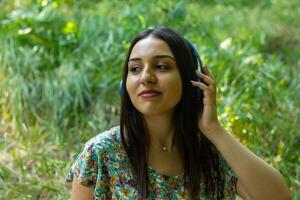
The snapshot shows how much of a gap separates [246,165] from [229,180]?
0.21 meters

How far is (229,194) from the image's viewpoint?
215 centimetres

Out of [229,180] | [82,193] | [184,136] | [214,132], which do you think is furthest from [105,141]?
[229,180]

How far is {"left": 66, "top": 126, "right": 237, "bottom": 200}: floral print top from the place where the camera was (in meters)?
2.01

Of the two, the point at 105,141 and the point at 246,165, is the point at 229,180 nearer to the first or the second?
the point at 246,165

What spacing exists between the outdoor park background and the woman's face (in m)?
1.48

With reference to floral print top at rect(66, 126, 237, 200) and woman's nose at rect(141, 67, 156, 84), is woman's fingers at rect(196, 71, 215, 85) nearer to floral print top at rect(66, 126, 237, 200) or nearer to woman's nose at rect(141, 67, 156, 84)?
woman's nose at rect(141, 67, 156, 84)

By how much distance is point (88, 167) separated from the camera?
2.01 metres

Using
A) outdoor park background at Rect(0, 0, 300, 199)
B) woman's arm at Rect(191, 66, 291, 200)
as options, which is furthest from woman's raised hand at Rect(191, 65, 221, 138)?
outdoor park background at Rect(0, 0, 300, 199)

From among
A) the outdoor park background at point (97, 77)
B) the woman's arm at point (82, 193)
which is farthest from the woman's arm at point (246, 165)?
the outdoor park background at point (97, 77)

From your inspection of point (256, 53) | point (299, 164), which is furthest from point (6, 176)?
point (256, 53)

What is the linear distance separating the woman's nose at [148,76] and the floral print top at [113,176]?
0.32m

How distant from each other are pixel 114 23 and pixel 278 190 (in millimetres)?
3499

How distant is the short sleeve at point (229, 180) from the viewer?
83.7 inches

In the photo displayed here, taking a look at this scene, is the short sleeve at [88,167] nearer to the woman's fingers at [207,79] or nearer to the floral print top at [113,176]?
the floral print top at [113,176]
